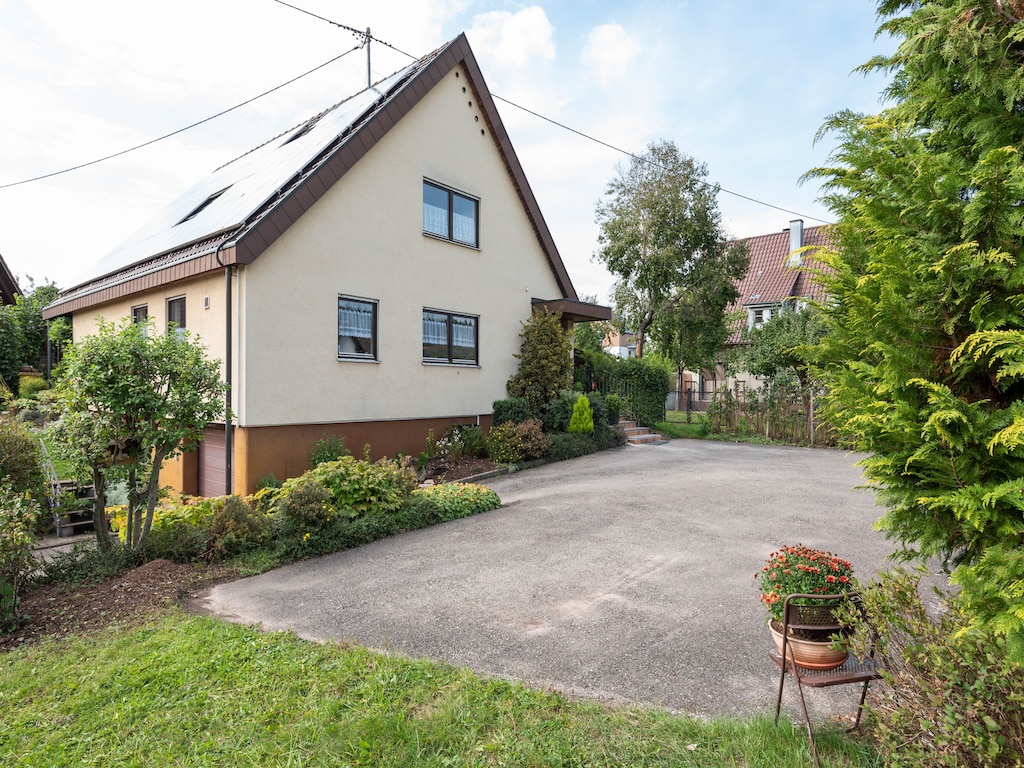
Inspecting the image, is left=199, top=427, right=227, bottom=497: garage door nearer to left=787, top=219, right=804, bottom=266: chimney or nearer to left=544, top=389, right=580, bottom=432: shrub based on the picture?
left=544, top=389, right=580, bottom=432: shrub

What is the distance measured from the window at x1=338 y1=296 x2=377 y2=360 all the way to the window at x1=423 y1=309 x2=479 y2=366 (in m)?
1.32

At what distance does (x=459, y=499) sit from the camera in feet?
27.5

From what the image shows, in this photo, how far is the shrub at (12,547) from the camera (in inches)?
174

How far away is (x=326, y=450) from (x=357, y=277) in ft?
10.9

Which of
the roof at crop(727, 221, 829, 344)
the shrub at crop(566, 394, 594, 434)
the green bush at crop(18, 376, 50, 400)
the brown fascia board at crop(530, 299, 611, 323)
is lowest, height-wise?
the shrub at crop(566, 394, 594, 434)

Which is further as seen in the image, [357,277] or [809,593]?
[357,277]

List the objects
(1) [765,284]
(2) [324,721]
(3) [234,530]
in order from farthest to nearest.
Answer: (1) [765,284] < (3) [234,530] < (2) [324,721]

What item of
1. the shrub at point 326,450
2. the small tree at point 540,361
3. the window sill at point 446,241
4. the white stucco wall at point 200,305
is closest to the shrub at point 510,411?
the small tree at point 540,361

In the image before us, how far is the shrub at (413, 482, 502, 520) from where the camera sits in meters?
8.05

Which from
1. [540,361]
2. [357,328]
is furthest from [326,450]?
[540,361]

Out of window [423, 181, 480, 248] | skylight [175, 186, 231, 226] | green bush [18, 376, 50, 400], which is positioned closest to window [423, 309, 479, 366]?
window [423, 181, 480, 248]

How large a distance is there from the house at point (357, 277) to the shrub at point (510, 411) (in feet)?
1.04

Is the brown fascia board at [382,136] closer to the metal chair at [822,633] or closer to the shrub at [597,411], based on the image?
the shrub at [597,411]

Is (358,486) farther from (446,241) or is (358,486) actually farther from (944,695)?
(446,241)
